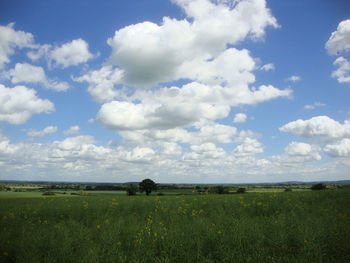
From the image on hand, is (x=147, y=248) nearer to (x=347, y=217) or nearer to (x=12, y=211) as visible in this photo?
(x=347, y=217)

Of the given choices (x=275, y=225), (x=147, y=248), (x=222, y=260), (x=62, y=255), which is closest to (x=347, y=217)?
(x=275, y=225)

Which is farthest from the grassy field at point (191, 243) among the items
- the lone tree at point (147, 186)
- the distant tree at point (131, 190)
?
the lone tree at point (147, 186)

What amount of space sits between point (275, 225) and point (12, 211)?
1584 centimetres

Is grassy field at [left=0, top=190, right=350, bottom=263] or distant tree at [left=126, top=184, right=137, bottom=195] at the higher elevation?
grassy field at [left=0, top=190, right=350, bottom=263]

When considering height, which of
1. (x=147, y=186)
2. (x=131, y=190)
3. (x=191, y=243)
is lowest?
(x=131, y=190)

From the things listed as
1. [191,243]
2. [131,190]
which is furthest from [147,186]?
[191,243]

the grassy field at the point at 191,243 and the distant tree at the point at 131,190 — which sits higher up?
the grassy field at the point at 191,243

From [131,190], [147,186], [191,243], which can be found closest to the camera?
[191,243]

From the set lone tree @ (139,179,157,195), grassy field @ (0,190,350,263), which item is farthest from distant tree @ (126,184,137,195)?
grassy field @ (0,190,350,263)

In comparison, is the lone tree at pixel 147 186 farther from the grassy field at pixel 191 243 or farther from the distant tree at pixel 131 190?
the grassy field at pixel 191 243

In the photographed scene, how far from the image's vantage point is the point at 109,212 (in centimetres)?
1470

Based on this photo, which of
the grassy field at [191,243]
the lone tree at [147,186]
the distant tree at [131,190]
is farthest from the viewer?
the lone tree at [147,186]

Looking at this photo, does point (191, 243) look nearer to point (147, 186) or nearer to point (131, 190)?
point (147, 186)

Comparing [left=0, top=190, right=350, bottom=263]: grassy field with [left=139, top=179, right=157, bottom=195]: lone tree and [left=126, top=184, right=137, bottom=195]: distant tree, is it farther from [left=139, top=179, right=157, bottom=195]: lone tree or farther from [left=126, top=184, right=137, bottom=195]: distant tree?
[left=139, top=179, right=157, bottom=195]: lone tree
